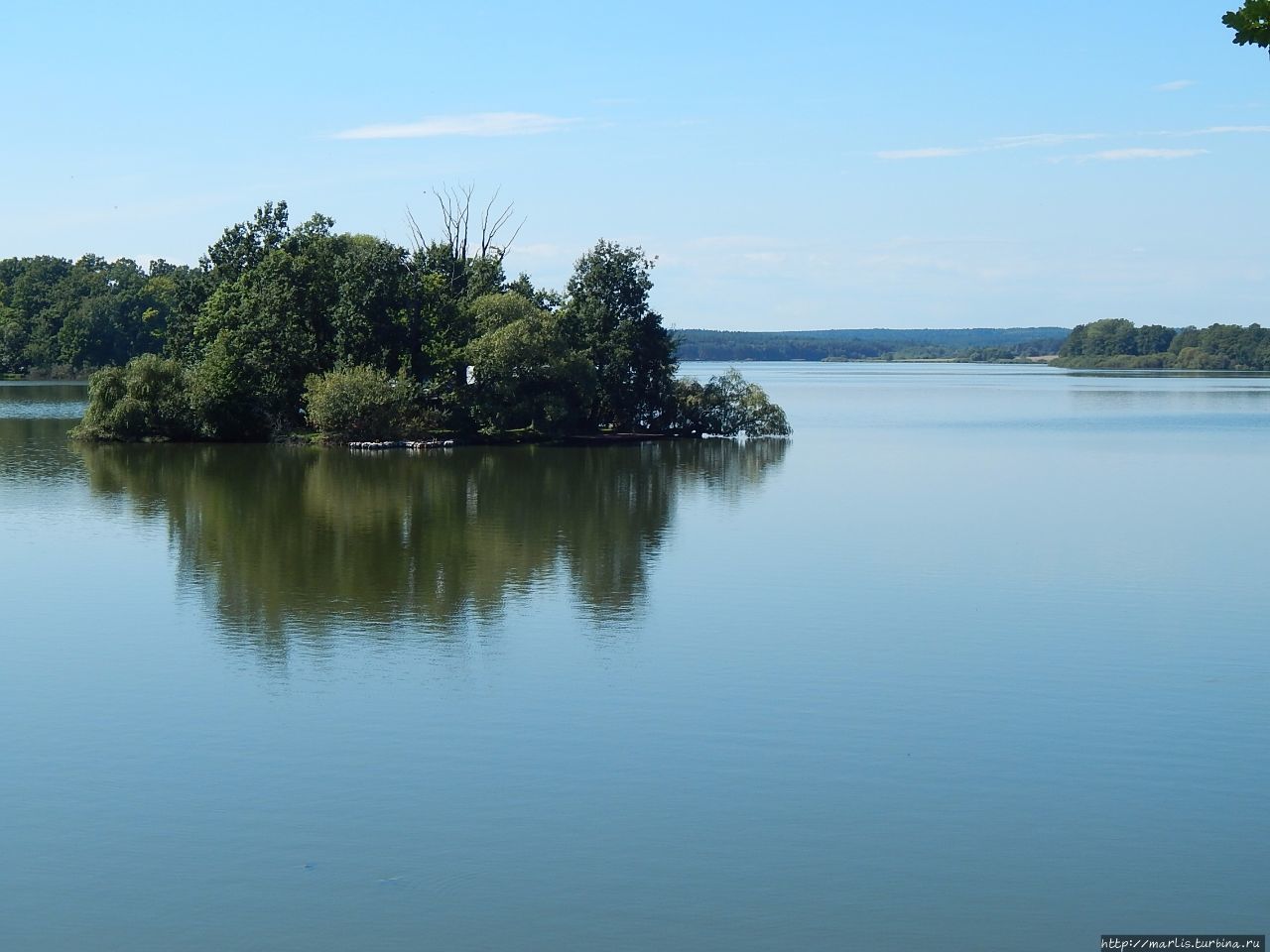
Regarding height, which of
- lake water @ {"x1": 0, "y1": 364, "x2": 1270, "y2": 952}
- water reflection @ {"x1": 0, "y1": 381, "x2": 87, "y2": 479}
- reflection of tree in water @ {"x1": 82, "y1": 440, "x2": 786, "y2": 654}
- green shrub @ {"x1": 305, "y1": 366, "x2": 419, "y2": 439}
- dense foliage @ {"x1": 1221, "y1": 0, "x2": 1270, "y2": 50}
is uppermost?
dense foliage @ {"x1": 1221, "y1": 0, "x2": 1270, "y2": 50}

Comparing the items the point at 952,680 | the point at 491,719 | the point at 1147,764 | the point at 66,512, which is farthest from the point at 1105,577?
the point at 66,512

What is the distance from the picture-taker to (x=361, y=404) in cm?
5272

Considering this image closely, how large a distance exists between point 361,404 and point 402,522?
2251 centimetres

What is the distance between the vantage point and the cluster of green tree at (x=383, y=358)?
177ft

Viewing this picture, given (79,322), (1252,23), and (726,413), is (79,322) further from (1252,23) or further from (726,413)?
(1252,23)

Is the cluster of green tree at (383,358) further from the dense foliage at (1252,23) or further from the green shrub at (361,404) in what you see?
the dense foliage at (1252,23)

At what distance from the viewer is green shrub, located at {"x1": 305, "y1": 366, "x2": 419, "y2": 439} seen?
52.6m

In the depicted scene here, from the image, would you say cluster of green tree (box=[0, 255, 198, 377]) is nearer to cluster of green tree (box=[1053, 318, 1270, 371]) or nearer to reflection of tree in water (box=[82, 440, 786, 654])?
reflection of tree in water (box=[82, 440, 786, 654])

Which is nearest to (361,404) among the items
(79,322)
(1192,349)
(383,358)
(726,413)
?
(383,358)

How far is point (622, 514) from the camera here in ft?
108

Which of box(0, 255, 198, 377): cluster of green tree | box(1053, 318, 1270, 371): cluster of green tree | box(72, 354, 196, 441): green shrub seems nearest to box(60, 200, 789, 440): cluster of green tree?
box(72, 354, 196, 441): green shrub

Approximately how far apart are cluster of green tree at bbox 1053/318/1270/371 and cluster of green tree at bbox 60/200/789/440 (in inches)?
5335

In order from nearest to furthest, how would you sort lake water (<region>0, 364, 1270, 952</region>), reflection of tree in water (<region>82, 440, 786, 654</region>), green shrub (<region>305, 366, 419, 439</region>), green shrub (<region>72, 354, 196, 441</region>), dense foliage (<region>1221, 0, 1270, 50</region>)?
dense foliage (<region>1221, 0, 1270, 50</region>), lake water (<region>0, 364, 1270, 952</region>), reflection of tree in water (<region>82, 440, 786, 654</region>), green shrub (<region>305, 366, 419, 439</region>), green shrub (<region>72, 354, 196, 441</region>)

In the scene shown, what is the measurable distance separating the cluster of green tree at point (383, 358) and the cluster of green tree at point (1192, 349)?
135504mm
